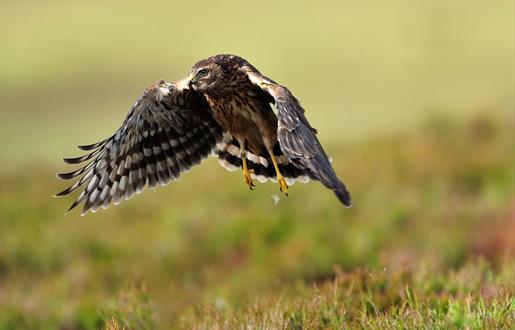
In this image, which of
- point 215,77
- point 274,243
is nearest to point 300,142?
point 215,77

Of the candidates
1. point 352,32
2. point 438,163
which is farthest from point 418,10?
point 438,163

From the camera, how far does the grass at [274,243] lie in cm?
702

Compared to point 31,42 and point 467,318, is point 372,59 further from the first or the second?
point 467,318

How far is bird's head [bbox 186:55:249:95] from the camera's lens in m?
7.66

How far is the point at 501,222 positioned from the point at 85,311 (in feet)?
15.2

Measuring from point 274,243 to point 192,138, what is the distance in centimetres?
298

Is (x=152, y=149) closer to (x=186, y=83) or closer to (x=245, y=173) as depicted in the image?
(x=186, y=83)

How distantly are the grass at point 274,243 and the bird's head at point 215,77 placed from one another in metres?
1.65

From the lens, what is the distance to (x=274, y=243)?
11.2 m

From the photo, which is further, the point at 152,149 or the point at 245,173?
the point at 152,149

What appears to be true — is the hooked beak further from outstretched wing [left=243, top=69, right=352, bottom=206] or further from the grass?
the grass

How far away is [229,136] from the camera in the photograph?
338 inches

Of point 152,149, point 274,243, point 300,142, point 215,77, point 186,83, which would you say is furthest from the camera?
point 274,243

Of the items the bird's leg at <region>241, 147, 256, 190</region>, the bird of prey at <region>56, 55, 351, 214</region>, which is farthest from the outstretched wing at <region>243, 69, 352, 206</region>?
the bird's leg at <region>241, 147, 256, 190</region>
